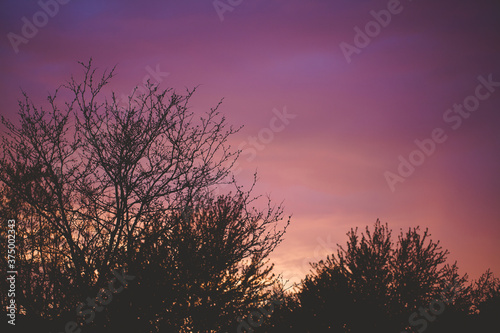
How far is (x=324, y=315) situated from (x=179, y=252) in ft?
44.5

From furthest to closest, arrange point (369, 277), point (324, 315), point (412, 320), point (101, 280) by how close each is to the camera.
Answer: point (324, 315)
point (369, 277)
point (412, 320)
point (101, 280)

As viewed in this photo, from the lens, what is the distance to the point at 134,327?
848 centimetres

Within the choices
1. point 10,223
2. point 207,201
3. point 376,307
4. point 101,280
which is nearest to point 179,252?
point 207,201


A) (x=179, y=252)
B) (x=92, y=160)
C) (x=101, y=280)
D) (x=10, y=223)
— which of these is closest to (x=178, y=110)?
(x=92, y=160)

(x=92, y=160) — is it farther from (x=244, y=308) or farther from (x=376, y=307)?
(x=376, y=307)

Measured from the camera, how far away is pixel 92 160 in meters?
8.79

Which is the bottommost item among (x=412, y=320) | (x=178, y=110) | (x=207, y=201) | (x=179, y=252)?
(x=412, y=320)

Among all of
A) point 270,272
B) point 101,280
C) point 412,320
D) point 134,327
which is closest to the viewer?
point 101,280

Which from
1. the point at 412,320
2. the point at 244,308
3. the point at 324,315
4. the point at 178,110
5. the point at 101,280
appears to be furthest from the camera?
the point at 324,315

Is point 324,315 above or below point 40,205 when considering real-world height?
below

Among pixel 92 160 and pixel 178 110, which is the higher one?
pixel 178 110

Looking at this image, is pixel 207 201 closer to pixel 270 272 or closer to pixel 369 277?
pixel 270 272

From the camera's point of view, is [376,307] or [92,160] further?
[376,307]

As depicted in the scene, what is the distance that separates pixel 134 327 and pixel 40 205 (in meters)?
4.02
